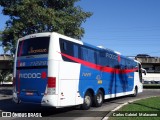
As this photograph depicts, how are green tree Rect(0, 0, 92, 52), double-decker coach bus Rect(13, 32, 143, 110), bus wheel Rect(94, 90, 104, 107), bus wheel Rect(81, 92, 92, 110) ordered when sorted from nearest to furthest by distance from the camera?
double-decker coach bus Rect(13, 32, 143, 110), bus wheel Rect(81, 92, 92, 110), bus wheel Rect(94, 90, 104, 107), green tree Rect(0, 0, 92, 52)

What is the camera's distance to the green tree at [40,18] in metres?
25.2

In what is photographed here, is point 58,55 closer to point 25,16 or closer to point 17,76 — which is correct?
point 17,76

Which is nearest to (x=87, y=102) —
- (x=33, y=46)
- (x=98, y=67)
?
(x=98, y=67)

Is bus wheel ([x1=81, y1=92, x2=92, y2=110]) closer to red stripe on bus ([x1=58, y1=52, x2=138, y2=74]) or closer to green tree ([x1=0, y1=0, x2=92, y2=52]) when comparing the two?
red stripe on bus ([x1=58, y1=52, x2=138, y2=74])

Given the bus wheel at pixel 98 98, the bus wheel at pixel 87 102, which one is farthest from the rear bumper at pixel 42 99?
the bus wheel at pixel 98 98

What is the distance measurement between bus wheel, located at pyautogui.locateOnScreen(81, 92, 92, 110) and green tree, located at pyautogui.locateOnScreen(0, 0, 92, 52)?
960 centimetres

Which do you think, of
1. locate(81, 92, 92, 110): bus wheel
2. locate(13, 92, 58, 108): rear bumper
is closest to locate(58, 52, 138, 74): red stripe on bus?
locate(81, 92, 92, 110): bus wheel

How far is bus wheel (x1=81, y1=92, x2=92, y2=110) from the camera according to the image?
15.7 meters

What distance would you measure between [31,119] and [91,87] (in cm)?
479

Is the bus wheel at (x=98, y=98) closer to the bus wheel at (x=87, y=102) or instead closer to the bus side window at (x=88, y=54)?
the bus wheel at (x=87, y=102)

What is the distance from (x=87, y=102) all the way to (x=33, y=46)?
4193 mm

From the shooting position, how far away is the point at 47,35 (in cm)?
1387

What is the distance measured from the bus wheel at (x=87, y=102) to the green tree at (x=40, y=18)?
9598 millimetres

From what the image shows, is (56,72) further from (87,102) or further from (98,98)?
(98,98)
